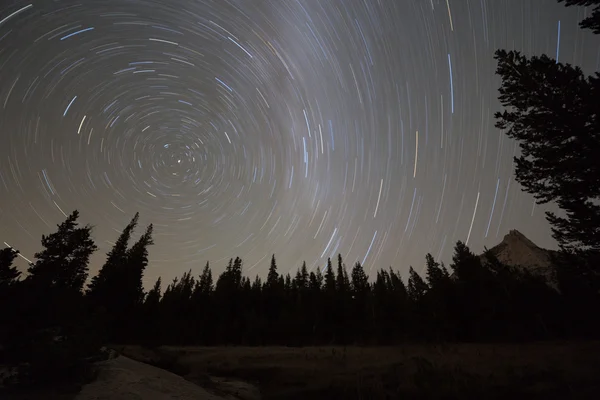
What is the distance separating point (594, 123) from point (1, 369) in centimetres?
2360

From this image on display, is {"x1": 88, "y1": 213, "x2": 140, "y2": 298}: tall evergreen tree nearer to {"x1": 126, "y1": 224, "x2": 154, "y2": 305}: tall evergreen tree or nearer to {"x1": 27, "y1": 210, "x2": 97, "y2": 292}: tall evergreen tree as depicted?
{"x1": 126, "y1": 224, "x2": 154, "y2": 305}: tall evergreen tree

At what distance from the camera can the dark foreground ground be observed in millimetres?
9266

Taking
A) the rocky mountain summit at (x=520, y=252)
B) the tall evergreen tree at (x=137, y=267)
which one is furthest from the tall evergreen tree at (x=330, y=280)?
the rocky mountain summit at (x=520, y=252)

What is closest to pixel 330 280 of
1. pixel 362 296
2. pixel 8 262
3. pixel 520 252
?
pixel 362 296

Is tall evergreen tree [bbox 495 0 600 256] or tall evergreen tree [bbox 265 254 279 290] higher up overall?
tall evergreen tree [bbox 265 254 279 290]

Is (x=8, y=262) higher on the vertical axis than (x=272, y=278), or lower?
lower

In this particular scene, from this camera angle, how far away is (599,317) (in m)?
31.5

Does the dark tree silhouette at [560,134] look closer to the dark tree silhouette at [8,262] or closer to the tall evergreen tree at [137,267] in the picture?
the dark tree silhouette at [8,262]

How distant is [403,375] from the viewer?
38.4 feet

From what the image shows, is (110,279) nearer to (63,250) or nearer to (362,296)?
(63,250)

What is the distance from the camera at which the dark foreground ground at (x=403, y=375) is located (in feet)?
30.4

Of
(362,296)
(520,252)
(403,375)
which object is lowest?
(403,375)

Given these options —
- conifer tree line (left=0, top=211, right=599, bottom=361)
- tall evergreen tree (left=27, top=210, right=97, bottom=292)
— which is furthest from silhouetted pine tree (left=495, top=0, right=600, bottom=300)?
tall evergreen tree (left=27, top=210, right=97, bottom=292)

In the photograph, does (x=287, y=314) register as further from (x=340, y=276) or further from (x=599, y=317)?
(x=599, y=317)
